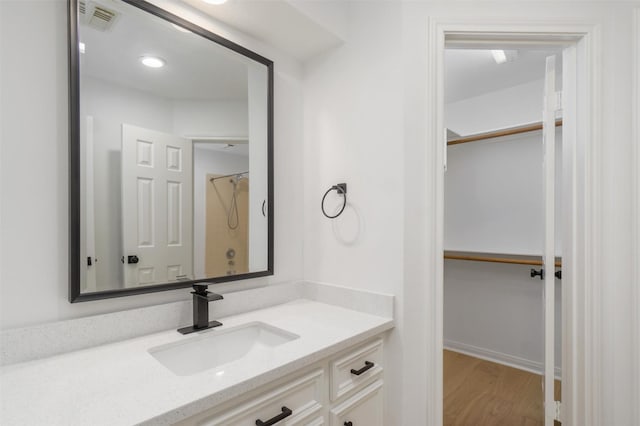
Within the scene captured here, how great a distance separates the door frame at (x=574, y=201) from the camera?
→ 4.33ft

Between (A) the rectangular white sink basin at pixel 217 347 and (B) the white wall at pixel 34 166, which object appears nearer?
(B) the white wall at pixel 34 166

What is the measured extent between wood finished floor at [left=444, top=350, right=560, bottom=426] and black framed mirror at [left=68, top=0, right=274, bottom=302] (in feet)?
5.62

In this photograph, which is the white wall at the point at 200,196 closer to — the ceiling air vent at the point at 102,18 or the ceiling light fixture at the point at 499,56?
the ceiling air vent at the point at 102,18

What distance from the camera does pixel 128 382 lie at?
0.85 m

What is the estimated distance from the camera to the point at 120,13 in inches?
46.0

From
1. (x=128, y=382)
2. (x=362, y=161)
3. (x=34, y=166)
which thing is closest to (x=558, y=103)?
(x=362, y=161)

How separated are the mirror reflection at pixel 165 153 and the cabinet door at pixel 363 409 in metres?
0.71

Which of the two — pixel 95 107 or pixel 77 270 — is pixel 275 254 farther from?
pixel 95 107

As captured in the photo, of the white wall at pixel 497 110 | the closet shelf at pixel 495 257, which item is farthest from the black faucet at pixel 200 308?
the white wall at pixel 497 110

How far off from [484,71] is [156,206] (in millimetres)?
2609

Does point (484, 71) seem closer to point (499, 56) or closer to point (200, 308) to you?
point (499, 56)

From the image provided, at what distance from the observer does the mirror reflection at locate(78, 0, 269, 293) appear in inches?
44.1

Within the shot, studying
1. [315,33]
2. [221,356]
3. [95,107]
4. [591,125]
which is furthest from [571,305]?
[95,107]

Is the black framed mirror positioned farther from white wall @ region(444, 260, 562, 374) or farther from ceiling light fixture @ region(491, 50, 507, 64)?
white wall @ region(444, 260, 562, 374)
